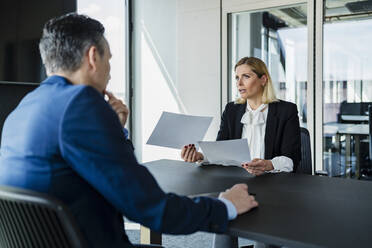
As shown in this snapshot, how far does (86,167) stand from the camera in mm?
886

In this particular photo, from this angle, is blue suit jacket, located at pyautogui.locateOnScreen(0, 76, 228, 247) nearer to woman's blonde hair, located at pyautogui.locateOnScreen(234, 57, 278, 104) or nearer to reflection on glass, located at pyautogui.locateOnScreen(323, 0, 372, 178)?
woman's blonde hair, located at pyautogui.locateOnScreen(234, 57, 278, 104)

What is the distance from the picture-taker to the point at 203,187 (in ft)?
5.17

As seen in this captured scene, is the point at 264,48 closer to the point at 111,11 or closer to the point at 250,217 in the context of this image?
the point at 111,11

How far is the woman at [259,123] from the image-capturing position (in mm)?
2330

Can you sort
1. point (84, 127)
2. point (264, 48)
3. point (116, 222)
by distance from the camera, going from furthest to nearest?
1. point (264, 48)
2. point (116, 222)
3. point (84, 127)

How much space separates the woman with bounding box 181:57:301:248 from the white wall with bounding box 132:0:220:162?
210 cm

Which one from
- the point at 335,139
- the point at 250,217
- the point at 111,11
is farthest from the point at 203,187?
the point at 111,11

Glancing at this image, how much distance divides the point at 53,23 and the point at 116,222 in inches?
23.5

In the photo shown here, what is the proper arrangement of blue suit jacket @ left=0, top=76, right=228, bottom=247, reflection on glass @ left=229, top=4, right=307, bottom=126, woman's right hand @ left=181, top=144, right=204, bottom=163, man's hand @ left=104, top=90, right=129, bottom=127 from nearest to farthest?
1. blue suit jacket @ left=0, top=76, right=228, bottom=247
2. man's hand @ left=104, top=90, right=129, bottom=127
3. woman's right hand @ left=181, top=144, right=204, bottom=163
4. reflection on glass @ left=229, top=4, right=307, bottom=126

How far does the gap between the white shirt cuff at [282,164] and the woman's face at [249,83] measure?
0.57 m

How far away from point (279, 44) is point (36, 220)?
13.2 feet

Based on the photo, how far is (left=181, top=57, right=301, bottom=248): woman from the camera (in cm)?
233

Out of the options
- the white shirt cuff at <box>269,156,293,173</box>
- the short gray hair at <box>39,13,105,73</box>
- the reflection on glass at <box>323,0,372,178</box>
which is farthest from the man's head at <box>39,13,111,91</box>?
the reflection on glass at <box>323,0,372,178</box>

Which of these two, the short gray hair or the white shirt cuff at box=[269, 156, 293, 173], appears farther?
the white shirt cuff at box=[269, 156, 293, 173]
